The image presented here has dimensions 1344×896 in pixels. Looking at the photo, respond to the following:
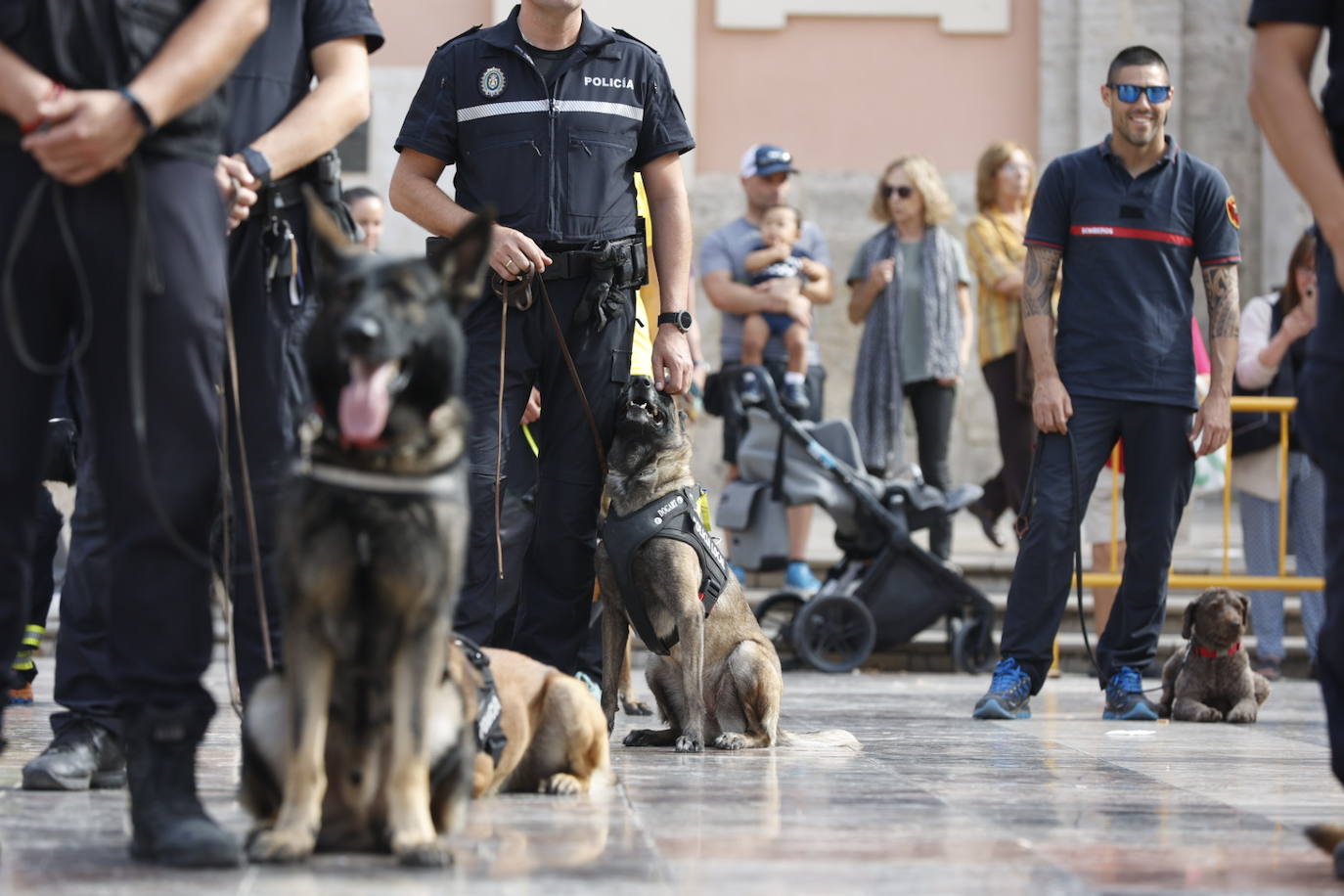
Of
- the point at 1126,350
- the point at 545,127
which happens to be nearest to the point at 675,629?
the point at 545,127

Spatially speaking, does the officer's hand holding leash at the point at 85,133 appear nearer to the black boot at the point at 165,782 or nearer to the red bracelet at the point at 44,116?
the red bracelet at the point at 44,116

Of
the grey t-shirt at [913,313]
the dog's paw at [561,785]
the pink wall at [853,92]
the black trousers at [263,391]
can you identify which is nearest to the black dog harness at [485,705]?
the dog's paw at [561,785]

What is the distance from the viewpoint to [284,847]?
3.59m

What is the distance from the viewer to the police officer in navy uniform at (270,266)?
457 centimetres

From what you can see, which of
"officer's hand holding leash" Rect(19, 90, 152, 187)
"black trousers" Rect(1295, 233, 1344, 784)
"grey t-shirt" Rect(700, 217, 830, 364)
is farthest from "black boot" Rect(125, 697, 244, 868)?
"grey t-shirt" Rect(700, 217, 830, 364)

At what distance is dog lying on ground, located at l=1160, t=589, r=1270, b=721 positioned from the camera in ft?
26.1

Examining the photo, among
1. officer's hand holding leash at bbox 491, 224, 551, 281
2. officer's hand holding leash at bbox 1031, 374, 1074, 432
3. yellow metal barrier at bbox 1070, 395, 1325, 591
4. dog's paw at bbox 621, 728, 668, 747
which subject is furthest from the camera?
yellow metal barrier at bbox 1070, 395, 1325, 591

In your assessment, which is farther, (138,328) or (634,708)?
(634,708)

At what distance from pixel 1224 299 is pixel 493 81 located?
10.6 feet

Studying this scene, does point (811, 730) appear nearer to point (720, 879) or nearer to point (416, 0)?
point (720, 879)

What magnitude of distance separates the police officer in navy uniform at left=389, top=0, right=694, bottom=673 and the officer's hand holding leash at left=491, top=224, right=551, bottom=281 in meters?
0.01

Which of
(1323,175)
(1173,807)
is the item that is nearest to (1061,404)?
(1173,807)

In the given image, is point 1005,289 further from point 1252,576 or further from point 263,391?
point 263,391

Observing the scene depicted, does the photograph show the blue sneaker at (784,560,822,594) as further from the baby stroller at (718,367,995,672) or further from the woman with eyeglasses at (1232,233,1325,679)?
the woman with eyeglasses at (1232,233,1325,679)
